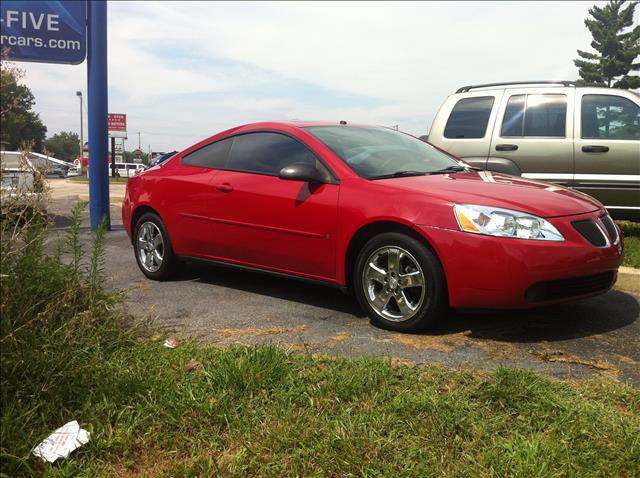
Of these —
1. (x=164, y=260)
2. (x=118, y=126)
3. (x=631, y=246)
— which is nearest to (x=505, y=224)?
(x=164, y=260)

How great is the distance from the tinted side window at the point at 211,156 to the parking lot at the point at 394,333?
1074 millimetres

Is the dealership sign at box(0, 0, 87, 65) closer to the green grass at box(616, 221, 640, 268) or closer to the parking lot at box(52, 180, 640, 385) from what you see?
the parking lot at box(52, 180, 640, 385)

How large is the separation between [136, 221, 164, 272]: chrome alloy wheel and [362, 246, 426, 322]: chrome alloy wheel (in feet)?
7.56

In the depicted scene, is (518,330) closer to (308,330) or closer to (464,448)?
(308,330)

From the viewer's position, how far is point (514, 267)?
11.6ft

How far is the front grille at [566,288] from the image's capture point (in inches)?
142

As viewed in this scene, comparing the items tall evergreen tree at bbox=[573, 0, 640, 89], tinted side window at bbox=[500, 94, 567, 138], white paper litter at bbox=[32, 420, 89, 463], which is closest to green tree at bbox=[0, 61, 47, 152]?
white paper litter at bbox=[32, 420, 89, 463]

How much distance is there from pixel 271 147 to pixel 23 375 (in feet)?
8.99

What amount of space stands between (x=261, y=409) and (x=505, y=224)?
1863 millimetres

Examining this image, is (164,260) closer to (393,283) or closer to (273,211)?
(273,211)

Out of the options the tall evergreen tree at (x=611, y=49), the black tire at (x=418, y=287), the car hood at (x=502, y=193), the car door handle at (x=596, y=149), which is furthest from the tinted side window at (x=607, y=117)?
the tall evergreen tree at (x=611, y=49)

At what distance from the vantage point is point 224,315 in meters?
4.31

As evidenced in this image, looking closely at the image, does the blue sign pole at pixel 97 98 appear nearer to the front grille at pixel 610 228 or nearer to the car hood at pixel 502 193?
the car hood at pixel 502 193

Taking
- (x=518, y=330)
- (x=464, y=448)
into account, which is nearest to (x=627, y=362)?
(x=518, y=330)
